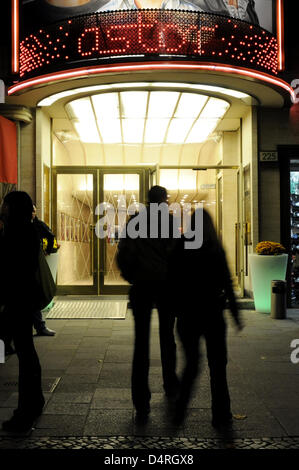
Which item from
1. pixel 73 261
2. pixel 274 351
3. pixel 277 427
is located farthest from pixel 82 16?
pixel 277 427

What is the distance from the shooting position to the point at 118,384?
5.34 metres

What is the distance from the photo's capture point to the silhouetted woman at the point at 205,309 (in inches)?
155

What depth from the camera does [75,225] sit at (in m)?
11.8

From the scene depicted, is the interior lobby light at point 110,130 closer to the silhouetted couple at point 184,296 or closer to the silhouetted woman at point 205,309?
the silhouetted couple at point 184,296

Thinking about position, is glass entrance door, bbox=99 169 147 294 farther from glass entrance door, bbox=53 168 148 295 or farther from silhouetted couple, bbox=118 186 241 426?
silhouetted couple, bbox=118 186 241 426

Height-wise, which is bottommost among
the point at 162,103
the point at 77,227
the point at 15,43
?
the point at 77,227

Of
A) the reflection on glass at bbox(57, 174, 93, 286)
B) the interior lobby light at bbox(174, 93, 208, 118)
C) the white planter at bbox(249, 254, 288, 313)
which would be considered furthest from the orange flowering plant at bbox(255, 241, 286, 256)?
the reflection on glass at bbox(57, 174, 93, 286)

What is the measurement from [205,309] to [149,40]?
5933 millimetres

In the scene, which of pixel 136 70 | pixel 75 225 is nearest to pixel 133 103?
pixel 136 70

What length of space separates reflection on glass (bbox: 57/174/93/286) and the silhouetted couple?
740 centimetres

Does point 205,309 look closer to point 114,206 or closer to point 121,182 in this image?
point 114,206

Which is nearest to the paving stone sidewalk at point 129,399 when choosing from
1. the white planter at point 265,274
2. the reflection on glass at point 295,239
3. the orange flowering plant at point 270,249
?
the white planter at point 265,274
